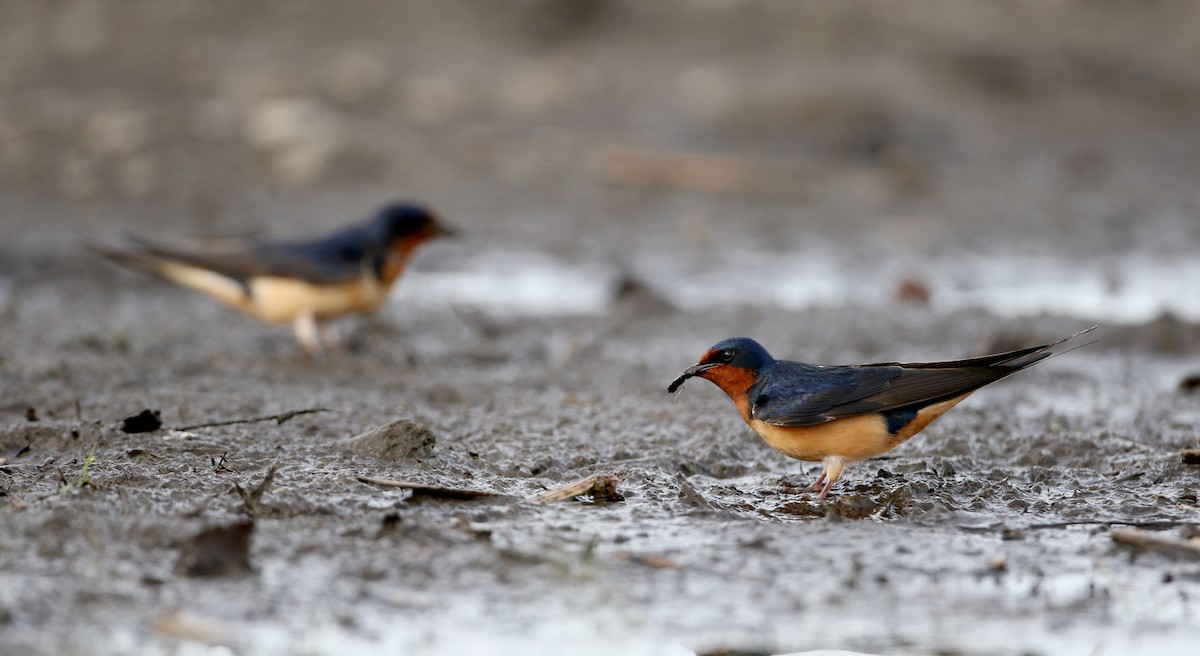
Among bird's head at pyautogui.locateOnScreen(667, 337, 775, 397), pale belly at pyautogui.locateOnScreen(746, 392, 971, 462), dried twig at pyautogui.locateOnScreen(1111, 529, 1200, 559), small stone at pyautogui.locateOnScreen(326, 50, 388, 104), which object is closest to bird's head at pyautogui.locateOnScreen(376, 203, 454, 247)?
bird's head at pyautogui.locateOnScreen(667, 337, 775, 397)

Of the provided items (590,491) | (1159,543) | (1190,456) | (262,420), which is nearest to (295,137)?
(262,420)

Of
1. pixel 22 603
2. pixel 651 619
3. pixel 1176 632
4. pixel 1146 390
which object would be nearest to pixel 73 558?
pixel 22 603

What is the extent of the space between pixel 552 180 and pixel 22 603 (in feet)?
28.8

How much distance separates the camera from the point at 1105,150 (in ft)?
44.0

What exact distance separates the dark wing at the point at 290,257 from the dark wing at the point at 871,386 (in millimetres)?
3296

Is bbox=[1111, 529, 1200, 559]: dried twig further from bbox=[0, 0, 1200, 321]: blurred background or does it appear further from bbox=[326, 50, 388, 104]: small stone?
bbox=[326, 50, 388, 104]: small stone

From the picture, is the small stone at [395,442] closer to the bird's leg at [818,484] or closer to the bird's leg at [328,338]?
the bird's leg at [818,484]

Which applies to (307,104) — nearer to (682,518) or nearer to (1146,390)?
(1146,390)

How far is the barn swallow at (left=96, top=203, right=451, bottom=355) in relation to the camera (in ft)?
24.8

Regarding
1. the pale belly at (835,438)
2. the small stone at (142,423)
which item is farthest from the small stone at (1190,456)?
the small stone at (142,423)

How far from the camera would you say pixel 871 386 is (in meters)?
4.90

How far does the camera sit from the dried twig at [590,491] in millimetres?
4668

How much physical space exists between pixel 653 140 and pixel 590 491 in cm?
863

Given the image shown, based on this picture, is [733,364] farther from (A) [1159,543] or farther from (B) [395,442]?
(A) [1159,543]
